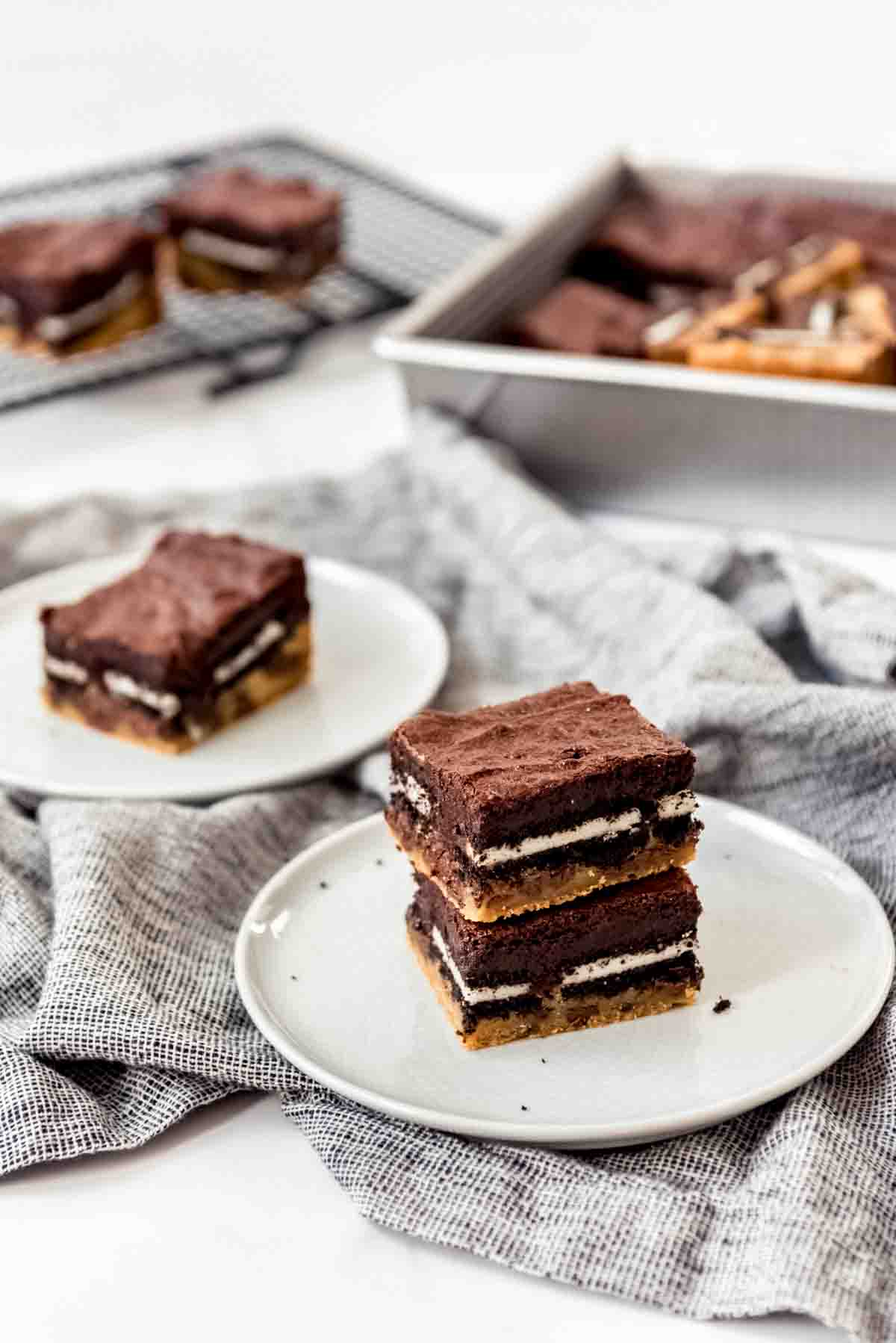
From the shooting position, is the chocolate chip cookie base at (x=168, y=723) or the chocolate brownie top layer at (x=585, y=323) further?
the chocolate brownie top layer at (x=585, y=323)

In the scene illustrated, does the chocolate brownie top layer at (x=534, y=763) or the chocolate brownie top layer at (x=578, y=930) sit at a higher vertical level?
the chocolate brownie top layer at (x=534, y=763)

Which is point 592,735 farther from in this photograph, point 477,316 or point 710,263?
point 710,263

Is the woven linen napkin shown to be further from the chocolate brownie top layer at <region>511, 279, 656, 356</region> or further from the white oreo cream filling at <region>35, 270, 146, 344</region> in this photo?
the white oreo cream filling at <region>35, 270, 146, 344</region>

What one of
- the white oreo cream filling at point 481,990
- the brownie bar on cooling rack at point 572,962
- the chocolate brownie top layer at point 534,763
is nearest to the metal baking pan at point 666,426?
the chocolate brownie top layer at point 534,763

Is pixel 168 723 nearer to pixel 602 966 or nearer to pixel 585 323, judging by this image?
pixel 602 966

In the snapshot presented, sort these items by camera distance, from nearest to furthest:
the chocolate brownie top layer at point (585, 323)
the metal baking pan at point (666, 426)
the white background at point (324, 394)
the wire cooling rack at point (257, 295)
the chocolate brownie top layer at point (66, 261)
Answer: the white background at point (324, 394) < the metal baking pan at point (666, 426) < the chocolate brownie top layer at point (585, 323) < the chocolate brownie top layer at point (66, 261) < the wire cooling rack at point (257, 295)

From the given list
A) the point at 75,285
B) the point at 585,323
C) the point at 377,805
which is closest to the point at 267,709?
the point at 377,805

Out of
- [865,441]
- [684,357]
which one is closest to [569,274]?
[684,357]

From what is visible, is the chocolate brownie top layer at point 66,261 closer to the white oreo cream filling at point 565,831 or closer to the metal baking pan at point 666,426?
the metal baking pan at point 666,426

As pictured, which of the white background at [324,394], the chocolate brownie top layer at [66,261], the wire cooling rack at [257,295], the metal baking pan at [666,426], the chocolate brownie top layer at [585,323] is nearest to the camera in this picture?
the white background at [324,394]
